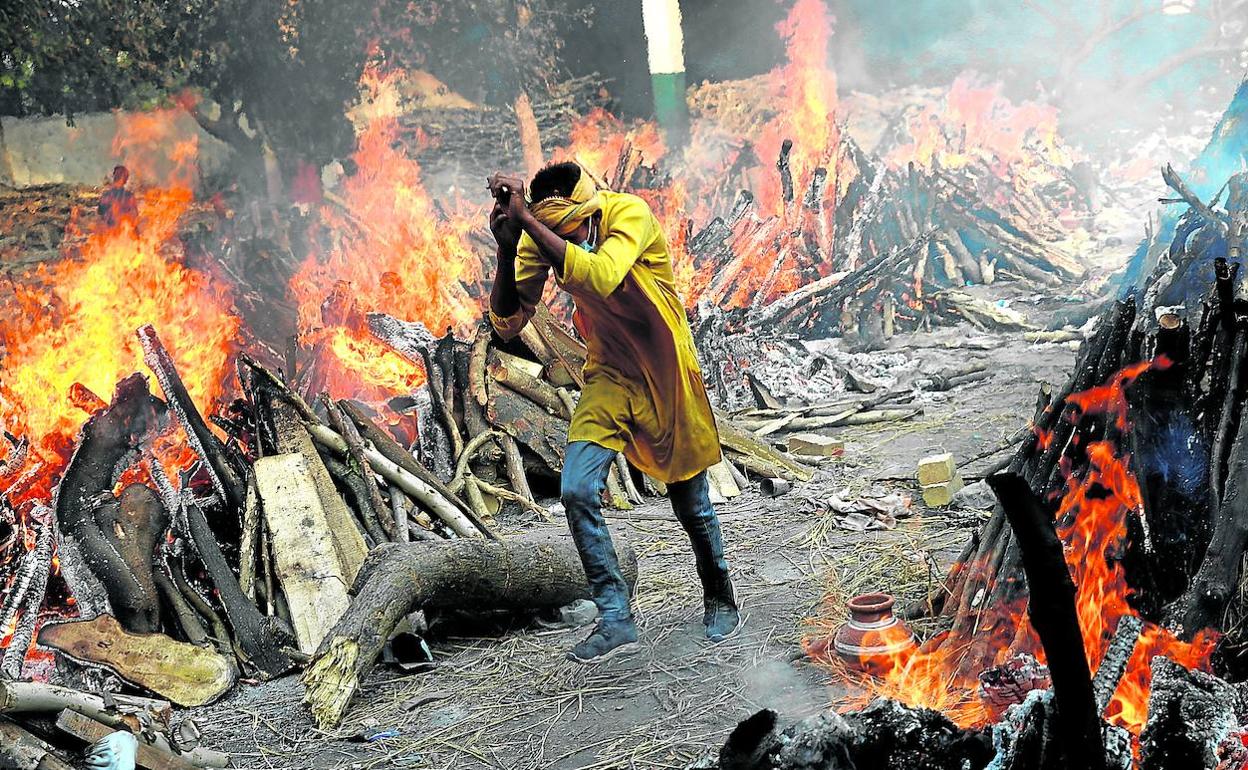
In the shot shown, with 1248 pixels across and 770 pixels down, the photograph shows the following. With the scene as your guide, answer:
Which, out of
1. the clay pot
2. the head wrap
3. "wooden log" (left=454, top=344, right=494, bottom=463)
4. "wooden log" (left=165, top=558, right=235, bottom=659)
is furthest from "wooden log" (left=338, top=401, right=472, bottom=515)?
the clay pot

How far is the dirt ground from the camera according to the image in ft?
12.4

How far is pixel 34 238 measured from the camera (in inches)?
347

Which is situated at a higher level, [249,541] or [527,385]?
[527,385]

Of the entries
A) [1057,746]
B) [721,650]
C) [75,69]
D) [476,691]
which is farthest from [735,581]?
[75,69]

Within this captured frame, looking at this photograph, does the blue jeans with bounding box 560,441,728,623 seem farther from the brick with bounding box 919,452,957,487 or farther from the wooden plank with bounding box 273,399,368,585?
the brick with bounding box 919,452,957,487

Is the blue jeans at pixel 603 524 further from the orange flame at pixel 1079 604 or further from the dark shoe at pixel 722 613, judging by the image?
the orange flame at pixel 1079 604

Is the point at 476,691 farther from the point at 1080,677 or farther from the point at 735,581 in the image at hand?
the point at 1080,677

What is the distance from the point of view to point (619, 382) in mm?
4520

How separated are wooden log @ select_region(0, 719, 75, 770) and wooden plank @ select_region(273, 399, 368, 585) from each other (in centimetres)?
247

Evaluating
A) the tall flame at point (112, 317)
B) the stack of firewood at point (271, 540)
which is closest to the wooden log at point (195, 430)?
the stack of firewood at point (271, 540)

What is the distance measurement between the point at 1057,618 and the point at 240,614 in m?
4.45

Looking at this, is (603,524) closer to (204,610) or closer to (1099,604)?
(1099,604)

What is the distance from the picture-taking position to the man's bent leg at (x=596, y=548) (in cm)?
442

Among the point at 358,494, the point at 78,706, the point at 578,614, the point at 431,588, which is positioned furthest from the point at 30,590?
the point at 578,614
